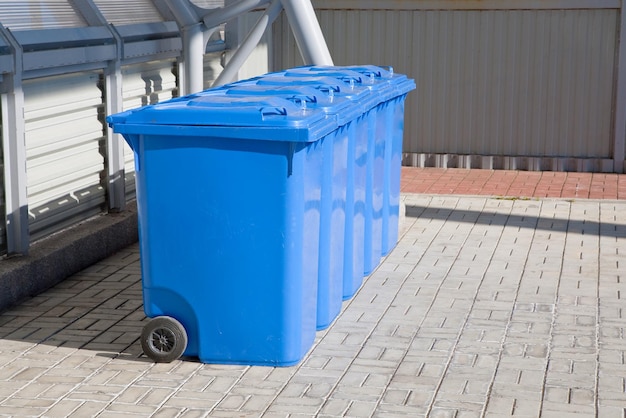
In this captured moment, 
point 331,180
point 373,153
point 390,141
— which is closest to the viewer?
point 331,180

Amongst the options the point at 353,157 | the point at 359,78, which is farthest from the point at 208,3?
the point at 353,157

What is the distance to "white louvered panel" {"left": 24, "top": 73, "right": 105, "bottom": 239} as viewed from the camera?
7602 mm

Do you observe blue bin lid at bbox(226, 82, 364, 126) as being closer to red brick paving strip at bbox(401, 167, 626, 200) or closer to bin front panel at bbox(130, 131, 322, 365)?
bin front panel at bbox(130, 131, 322, 365)

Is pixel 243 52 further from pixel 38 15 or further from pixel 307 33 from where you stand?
pixel 38 15

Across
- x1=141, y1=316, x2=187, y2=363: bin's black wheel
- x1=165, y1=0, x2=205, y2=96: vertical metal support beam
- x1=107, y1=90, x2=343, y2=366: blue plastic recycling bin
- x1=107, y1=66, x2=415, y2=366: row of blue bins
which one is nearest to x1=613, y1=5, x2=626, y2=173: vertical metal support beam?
x1=165, y1=0, x2=205, y2=96: vertical metal support beam

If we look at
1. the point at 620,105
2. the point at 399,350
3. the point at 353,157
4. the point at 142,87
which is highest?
the point at 142,87

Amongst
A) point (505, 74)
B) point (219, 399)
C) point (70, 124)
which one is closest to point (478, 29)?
point (505, 74)

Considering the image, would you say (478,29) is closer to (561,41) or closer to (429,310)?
(561,41)

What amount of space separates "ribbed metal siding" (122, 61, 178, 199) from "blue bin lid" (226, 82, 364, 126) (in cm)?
256

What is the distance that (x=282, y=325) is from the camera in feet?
18.6

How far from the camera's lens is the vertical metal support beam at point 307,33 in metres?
9.61

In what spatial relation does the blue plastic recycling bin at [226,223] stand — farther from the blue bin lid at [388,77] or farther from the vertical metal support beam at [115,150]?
the vertical metal support beam at [115,150]

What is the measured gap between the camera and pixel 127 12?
31.3ft

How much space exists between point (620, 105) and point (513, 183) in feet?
5.23
